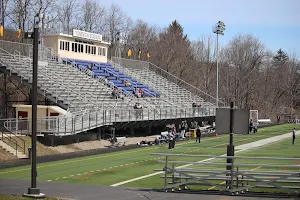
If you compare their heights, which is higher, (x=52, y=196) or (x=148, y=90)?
(x=148, y=90)

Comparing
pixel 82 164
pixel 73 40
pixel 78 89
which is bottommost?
pixel 82 164

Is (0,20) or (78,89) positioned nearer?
(78,89)

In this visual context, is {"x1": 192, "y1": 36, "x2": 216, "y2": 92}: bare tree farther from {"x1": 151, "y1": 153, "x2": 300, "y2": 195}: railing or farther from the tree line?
{"x1": 151, "y1": 153, "x2": 300, "y2": 195}: railing

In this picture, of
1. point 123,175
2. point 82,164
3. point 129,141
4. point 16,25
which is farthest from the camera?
point 16,25

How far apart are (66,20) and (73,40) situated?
25.0m

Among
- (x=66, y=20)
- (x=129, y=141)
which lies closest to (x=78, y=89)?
(x=129, y=141)

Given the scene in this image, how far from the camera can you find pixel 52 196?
15.9 metres

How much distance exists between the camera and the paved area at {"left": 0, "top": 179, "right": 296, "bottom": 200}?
50.1ft

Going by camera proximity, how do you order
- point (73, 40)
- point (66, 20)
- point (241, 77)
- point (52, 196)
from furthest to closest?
point (241, 77), point (66, 20), point (73, 40), point (52, 196)

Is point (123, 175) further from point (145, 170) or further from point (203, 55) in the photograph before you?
point (203, 55)

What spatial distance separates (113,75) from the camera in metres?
56.6

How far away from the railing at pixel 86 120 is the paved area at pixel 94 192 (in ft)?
49.5

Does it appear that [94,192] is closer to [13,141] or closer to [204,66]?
[13,141]

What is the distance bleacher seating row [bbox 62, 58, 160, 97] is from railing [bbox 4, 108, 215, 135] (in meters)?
6.02
